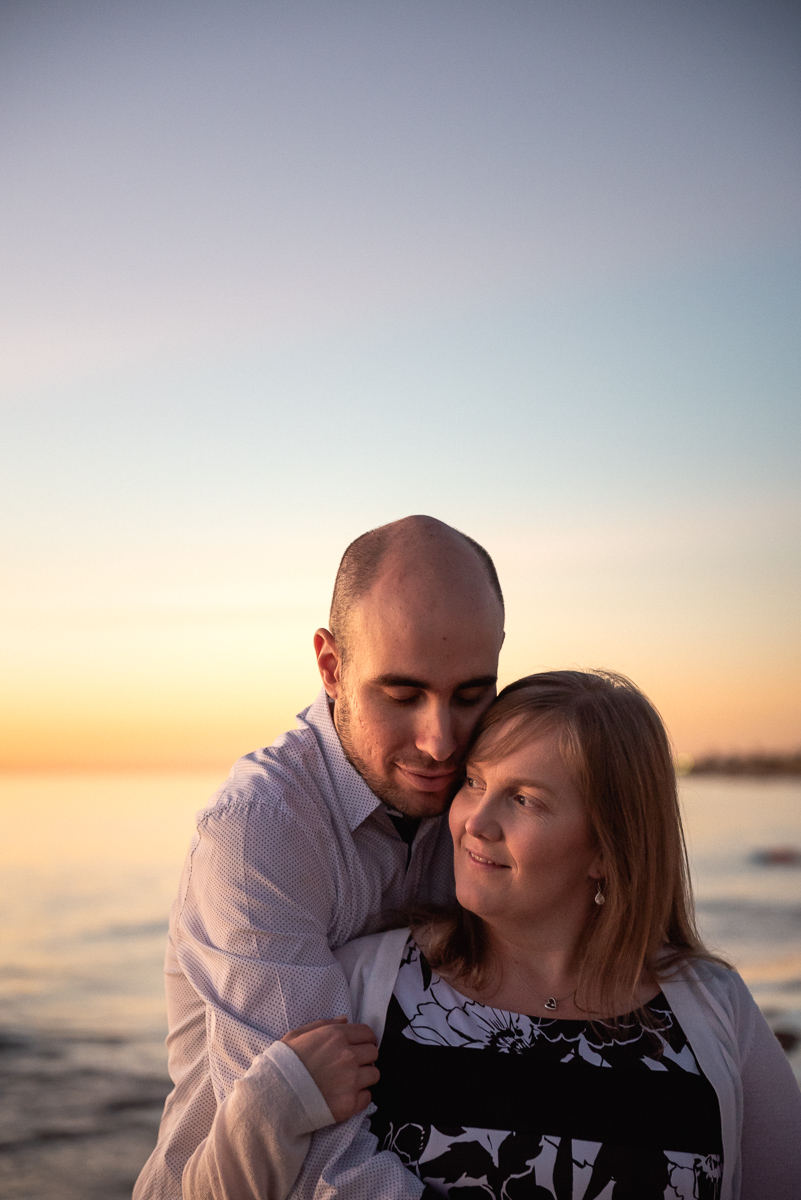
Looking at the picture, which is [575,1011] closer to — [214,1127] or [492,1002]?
[492,1002]

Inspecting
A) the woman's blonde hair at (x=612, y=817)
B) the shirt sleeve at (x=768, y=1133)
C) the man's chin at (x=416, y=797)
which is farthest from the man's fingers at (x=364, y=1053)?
the shirt sleeve at (x=768, y=1133)

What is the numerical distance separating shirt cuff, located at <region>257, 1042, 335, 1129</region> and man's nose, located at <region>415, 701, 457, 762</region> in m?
0.63

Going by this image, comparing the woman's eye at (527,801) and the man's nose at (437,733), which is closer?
the woman's eye at (527,801)

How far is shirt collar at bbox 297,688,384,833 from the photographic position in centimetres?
219

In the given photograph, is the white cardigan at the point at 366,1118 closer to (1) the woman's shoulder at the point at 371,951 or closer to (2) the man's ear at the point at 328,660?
(1) the woman's shoulder at the point at 371,951

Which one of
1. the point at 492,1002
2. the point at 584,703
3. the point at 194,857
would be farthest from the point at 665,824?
the point at 194,857

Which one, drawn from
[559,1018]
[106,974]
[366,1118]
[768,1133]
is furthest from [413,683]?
[106,974]

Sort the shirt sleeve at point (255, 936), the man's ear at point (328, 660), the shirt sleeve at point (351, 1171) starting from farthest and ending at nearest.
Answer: the man's ear at point (328, 660) → the shirt sleeve at point (255, 936) → the shirt sleeve at point (351, 1171)

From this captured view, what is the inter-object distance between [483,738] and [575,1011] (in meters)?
0.55

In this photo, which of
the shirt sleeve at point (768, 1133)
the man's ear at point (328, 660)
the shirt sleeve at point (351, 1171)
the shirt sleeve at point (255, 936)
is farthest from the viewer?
the man's ear at point (328, 660)

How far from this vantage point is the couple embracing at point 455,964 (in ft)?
5.88

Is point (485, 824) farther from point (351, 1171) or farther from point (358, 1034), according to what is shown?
point (351, 1171)

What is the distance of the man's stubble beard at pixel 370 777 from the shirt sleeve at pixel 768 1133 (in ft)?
2.63

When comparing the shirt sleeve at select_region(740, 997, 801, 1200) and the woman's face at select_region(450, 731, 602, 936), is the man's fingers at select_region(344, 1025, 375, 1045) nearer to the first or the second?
the woman's face at select_region(450, 731, 602, 936)
